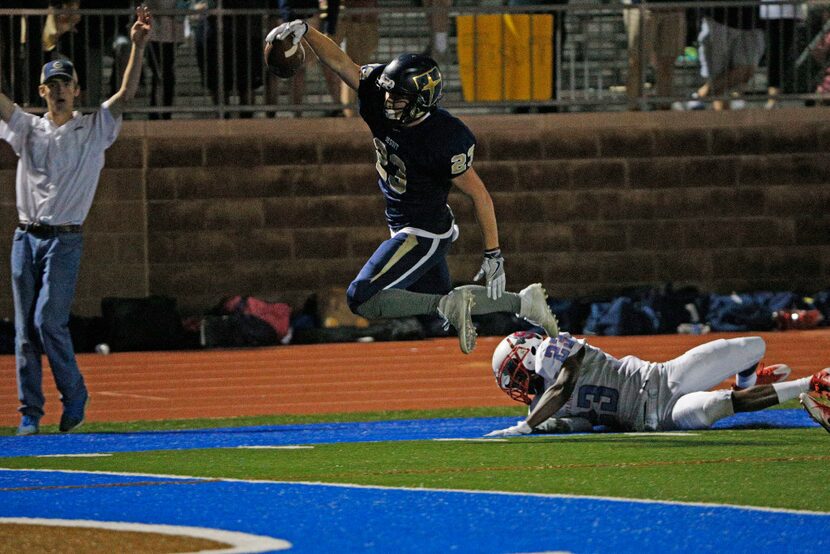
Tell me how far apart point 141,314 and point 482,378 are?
4.31m

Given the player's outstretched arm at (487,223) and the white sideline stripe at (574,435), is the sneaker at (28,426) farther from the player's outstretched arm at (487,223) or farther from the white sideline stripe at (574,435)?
the player's outstretched arm at (487,223)

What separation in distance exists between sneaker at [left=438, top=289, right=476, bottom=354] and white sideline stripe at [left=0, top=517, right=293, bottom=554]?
3512mm

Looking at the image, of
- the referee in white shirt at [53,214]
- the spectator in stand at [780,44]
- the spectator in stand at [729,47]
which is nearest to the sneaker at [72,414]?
the referee in white shirt at [53,214]

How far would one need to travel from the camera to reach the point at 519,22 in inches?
684

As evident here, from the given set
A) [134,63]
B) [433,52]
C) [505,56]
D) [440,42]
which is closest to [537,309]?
[134,63]

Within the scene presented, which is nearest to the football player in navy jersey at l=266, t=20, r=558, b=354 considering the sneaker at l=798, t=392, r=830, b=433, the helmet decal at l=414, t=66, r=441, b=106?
the helmet decal at l=414, t=66, r=441, b=106

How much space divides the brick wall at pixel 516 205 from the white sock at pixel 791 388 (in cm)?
880

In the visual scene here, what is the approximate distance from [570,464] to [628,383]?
1894 mm

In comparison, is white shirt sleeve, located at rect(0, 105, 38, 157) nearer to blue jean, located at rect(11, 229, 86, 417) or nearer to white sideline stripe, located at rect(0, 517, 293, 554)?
blue jean, located at rect(11, 229, 86, 417)

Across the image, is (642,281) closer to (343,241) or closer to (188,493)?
(343,241)

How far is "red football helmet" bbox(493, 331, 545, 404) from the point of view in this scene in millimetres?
8914

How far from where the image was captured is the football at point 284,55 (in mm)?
9109

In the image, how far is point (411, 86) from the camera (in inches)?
338

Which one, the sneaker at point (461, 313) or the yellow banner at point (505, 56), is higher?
the yellow banner at point (505, 56)
